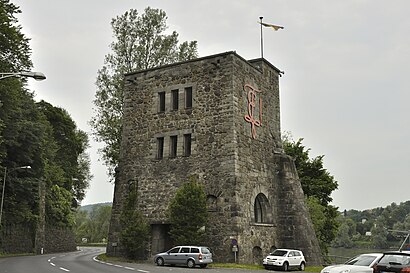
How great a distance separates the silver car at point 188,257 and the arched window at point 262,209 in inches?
252

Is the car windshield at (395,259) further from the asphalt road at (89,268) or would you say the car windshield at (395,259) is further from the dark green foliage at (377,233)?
the dark green foliage at (377,233)

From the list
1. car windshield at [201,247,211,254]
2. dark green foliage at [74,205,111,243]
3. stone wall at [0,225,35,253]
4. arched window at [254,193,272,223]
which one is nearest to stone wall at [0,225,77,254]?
stone wall at [0,225,35,253]

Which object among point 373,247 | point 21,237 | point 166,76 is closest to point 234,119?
point 166,76

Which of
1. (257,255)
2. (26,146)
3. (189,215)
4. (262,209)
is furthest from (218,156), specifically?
(26,146)

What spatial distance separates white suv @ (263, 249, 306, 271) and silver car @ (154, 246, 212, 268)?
3.53m

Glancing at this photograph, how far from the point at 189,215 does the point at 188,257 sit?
3018 millimetres

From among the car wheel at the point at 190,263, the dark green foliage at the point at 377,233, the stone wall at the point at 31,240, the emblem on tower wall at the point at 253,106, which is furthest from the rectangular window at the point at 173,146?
the dark green foliage at the point at 377,233

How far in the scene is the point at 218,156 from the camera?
104 feet

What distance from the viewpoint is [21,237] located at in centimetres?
4603

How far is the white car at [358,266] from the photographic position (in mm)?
17828

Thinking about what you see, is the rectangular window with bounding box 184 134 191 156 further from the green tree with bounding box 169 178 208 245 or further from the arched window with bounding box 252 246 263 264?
the arched window with bounding box 252 246 263 264

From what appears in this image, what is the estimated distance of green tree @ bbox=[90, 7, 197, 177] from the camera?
4025cm

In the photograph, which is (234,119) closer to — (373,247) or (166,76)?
(166,76)

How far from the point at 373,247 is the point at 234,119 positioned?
70.4 m
